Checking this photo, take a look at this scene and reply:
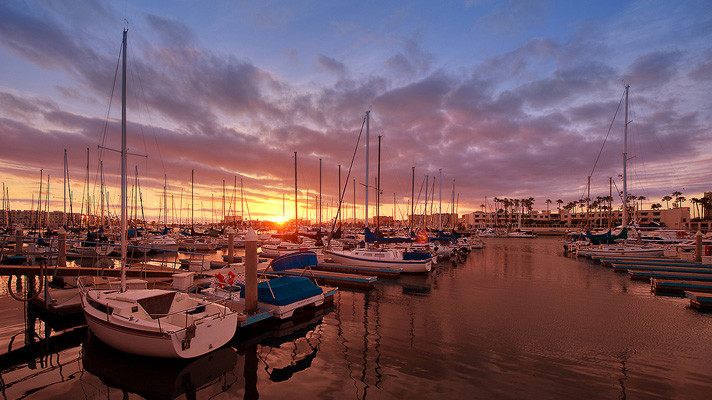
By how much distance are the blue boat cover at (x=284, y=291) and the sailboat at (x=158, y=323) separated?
→ 10.5 feet

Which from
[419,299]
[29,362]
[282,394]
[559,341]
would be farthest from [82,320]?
[559,341]

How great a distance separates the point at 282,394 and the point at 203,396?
2.30 meters

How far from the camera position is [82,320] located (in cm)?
1578

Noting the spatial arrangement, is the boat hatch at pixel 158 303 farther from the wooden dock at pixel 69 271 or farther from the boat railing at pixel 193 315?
the wooden dock at pixel 69 271

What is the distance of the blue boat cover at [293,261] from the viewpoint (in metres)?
17.2

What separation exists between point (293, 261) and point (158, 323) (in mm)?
8164

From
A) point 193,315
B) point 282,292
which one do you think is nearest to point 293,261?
point 282,292

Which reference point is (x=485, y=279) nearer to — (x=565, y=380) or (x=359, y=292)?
(x=359, y=292)

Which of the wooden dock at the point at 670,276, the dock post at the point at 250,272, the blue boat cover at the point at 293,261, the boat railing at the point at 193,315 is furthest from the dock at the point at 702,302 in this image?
the boat railing at the point at 193,315

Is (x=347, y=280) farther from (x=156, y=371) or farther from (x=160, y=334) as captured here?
(x=160, y=334)

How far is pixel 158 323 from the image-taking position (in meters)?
10.4

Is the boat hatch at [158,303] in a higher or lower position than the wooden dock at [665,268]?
higher

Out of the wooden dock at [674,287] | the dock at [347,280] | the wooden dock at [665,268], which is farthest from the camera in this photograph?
the wooden dock at [665,268]

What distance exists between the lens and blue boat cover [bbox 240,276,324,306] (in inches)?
602
